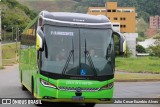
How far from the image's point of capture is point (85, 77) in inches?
538

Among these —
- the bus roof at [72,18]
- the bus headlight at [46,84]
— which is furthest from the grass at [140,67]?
the bus headlight at [46,84]

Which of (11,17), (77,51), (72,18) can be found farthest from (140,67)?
(11,17)

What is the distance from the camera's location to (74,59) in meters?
13.8

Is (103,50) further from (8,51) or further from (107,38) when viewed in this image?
(8,51)

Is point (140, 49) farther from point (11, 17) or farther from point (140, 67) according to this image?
point (140, 67)

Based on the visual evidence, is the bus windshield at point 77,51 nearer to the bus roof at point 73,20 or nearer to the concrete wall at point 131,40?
the bus roof at point 73,20

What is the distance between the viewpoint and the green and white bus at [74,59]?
44.3 ft

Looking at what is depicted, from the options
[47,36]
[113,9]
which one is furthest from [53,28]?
[113,9]

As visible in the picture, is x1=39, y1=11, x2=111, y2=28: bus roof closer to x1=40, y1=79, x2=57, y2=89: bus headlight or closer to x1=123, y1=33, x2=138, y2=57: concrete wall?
x1=40, y1=79, x2=57, y2=89: bus headlight

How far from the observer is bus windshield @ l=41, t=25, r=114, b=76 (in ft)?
45.0

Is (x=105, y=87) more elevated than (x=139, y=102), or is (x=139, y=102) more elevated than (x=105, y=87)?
(x=105, y=87)

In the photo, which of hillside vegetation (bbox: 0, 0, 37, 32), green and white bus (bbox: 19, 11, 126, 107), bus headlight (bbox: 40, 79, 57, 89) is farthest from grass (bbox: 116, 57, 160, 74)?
hillside vegetation (bbox: 0, 0, 37, 32)

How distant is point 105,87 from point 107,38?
1572mm

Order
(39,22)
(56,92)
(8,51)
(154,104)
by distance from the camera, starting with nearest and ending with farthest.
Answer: (56,92), (39,22), (154,104), (8,51)
